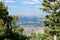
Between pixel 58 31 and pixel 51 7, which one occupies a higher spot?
pixel 51 7

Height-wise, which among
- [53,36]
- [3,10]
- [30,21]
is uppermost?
[3,10]

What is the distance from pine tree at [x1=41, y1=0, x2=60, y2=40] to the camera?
26.3 metres

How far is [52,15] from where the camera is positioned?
2645 cm

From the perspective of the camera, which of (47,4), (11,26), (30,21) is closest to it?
(11,26)

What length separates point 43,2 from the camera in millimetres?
26391

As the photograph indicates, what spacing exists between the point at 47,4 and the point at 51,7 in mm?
475

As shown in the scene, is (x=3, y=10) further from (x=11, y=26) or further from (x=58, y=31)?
(x=58, y=31)

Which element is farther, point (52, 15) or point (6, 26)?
point (52, 15)

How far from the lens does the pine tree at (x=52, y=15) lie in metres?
26.3

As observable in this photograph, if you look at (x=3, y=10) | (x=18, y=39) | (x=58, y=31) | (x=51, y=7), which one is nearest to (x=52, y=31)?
(x=58, y=31)

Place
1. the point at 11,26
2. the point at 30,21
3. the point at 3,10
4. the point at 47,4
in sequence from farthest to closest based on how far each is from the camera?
1. the point at 30,21
2. the point at 47,4
3. the point at 11,26
4. the point at 3,10

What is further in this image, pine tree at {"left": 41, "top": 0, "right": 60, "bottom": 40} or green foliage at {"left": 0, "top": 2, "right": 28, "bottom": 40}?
pine tree at {"left": 41, "top": 0, "right": 60, "bottom": 40}

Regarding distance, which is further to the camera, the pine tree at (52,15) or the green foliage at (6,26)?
the pine tree at (52,15)

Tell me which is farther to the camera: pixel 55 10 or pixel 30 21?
pixel 30 21
